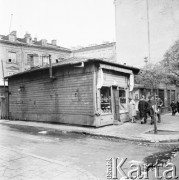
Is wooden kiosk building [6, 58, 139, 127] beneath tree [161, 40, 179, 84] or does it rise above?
beneath

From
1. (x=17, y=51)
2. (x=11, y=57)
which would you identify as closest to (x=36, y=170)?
(x=11, y=57)

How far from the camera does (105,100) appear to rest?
15.3 meters

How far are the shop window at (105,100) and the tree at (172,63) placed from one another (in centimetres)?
1162

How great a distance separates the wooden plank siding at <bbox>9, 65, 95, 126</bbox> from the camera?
14.9 m

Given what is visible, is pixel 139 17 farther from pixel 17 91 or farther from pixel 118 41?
pixel 17 91

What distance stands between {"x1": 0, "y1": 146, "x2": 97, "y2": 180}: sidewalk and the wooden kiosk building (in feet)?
24.4

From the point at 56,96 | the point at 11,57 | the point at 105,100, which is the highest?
the point at 11,57

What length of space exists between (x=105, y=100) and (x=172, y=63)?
12226 millimetres

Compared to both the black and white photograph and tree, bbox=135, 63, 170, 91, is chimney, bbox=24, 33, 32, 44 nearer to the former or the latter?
the black and white photograph

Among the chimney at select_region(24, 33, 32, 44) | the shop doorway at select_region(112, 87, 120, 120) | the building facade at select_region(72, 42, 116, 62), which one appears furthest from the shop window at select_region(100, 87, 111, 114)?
the chimney at select_region(24, 33, 32, 44)

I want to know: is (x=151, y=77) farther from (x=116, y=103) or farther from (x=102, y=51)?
(x=102, y=51)

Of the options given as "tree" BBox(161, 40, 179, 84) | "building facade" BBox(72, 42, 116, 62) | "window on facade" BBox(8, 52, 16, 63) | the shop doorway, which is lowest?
the shop doorway

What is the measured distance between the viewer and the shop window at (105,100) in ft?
49.5

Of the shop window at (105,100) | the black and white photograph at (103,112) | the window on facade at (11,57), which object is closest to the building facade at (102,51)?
the black and white photograph at (103,112)
